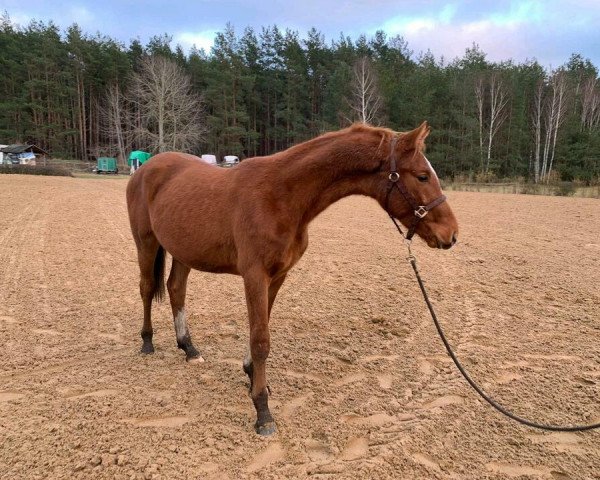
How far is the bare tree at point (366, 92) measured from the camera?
38.0 metres

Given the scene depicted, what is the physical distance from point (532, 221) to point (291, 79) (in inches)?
1744

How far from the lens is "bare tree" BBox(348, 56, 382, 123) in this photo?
38.0 metres

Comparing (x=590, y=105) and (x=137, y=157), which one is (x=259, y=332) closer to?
(x=137, y=157)

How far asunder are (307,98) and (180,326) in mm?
53693

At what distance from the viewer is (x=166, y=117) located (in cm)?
4656

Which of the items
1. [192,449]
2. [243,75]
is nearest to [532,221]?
[192,449]

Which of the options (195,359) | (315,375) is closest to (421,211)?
(315,375)

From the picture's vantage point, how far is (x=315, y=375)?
383cm

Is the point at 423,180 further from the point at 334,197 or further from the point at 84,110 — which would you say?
the point at 84,110

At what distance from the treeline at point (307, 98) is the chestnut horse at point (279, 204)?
3674cm

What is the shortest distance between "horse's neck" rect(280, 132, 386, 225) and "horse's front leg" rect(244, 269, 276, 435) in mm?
600

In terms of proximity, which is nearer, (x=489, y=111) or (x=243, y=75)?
(x=489, y=111)

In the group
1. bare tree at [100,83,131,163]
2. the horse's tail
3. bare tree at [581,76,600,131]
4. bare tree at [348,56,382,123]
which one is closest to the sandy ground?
the horse's tail

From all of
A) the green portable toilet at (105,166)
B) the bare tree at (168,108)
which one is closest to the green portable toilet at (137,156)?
the bare tree at (168,108)
